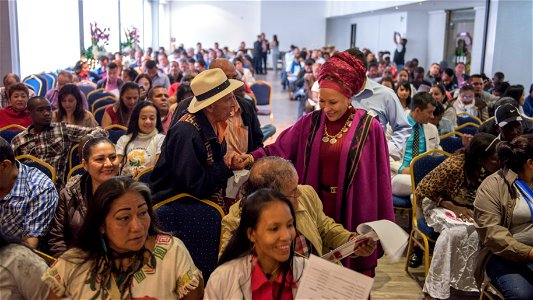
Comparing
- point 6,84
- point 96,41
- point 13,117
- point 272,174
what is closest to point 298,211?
point 272,174

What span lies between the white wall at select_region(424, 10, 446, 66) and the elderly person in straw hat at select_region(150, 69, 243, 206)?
15.5 metres

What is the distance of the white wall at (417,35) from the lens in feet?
60.1

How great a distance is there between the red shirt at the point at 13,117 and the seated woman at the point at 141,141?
1.58 meters

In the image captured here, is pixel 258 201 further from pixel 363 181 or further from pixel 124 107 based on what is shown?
pixel 124 107

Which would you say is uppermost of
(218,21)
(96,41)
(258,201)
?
(218,21)

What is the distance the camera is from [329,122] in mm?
2758

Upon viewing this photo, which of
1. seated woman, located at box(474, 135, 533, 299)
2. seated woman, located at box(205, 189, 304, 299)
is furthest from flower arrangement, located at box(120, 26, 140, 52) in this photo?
seated woman, located at box(205, 189, 304, 299)

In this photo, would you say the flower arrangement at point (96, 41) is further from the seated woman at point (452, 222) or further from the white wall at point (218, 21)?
the white wall at point (218, 21)

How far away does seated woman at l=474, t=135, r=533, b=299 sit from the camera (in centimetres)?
277

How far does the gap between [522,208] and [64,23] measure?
1133cm

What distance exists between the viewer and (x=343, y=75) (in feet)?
8.51

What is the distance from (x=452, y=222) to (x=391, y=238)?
6.45 ft

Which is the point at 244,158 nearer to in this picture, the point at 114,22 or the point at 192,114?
the point at 192,114

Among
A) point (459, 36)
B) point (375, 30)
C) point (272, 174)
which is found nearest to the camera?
point (272, 174)
